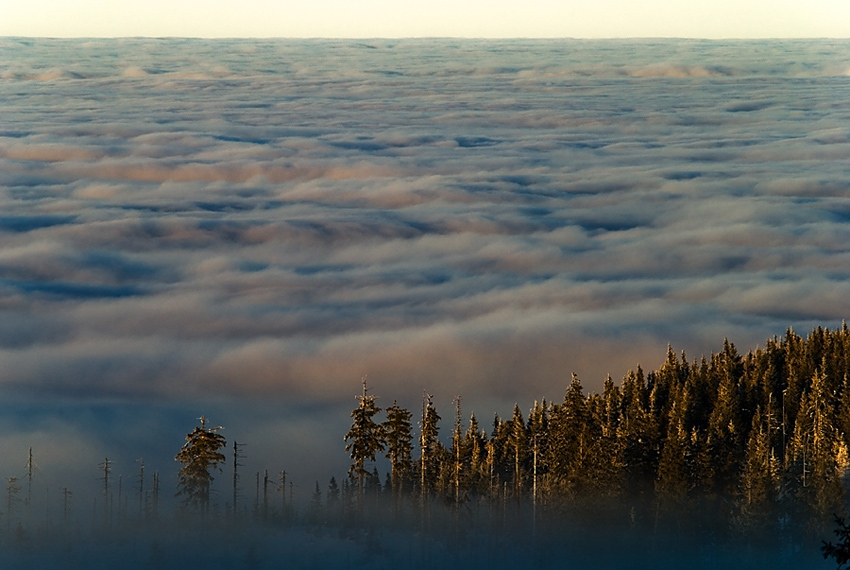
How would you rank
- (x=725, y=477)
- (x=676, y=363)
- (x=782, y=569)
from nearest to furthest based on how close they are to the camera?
(x=782, y=569) < (x=725, y=477) < (x=676, y=363)

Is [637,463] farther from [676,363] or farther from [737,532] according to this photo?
[676,363]

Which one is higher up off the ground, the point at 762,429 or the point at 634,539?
the point at 762,429

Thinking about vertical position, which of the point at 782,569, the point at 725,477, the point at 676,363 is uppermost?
the point at 676,363

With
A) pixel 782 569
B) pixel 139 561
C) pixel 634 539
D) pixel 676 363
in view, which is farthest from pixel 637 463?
pixel 139 561

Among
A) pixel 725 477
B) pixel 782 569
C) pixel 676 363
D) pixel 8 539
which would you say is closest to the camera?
pixel 782 569

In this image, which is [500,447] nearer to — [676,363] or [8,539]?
[676,363]

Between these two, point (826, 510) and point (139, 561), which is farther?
point (139, 561)
